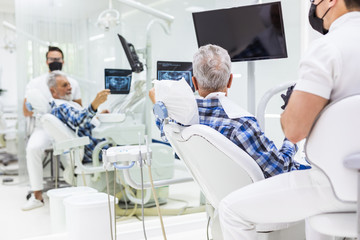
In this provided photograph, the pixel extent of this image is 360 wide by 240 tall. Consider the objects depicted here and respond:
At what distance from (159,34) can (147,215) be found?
149 centimetres

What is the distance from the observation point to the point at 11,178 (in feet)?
13.1

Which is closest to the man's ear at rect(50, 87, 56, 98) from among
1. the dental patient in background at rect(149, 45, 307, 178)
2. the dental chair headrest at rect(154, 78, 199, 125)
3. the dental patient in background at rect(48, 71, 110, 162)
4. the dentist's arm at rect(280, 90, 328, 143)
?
the dental patient in background at rect(48, 71, 110, 162)

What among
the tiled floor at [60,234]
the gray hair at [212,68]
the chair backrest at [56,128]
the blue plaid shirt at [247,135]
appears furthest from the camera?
the chair backrest at [56,128]

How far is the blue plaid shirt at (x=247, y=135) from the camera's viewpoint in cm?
158

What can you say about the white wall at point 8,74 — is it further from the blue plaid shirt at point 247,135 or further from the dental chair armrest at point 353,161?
the dental chair armrest at point 353,161

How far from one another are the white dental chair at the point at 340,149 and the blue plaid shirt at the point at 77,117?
2.08 metres

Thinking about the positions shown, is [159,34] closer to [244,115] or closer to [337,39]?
[244,115]

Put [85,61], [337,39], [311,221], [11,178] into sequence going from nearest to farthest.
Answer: [337,39]
[311,221]
[85,61]
[11,178]

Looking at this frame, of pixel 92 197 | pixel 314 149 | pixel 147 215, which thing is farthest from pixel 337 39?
pixel 147 215

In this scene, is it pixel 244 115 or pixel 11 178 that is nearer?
pixel 244 115

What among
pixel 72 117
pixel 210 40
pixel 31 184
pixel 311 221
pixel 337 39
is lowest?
pixel 31 184

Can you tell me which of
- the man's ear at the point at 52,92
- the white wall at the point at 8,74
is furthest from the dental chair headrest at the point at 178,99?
the white wall at the point at 8,74

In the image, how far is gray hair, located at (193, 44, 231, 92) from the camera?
1.76 metres

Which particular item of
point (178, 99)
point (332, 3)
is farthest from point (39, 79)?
point (332, 3)
